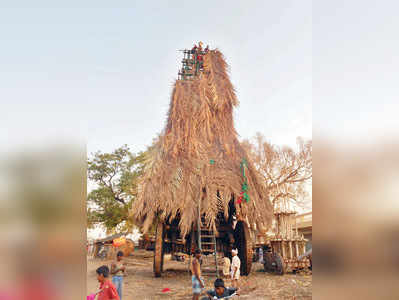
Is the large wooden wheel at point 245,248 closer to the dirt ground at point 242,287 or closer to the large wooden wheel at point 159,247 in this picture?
the dirt ground at point 242,287

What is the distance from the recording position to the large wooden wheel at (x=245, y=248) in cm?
882

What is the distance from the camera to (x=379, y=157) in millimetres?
1111

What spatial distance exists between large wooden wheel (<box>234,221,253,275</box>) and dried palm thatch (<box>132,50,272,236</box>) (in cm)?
45

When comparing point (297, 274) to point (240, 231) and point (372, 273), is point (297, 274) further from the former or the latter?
point (372, 273)

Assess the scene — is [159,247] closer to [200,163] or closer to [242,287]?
[242,287]

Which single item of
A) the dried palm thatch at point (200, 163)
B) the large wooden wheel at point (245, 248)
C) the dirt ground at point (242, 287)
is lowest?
the dirt ground at point (242, 287)

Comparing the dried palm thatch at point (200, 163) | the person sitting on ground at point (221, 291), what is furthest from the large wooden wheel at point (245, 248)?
the person sitting on ground at point (221, 291)

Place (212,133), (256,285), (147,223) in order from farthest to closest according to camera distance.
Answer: (212,133) < (147,223) < (256,285)

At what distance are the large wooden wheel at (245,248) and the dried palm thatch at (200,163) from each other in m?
0.45

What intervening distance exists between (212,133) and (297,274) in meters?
5.62

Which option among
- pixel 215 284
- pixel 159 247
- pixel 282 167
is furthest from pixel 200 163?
pixel 282 167

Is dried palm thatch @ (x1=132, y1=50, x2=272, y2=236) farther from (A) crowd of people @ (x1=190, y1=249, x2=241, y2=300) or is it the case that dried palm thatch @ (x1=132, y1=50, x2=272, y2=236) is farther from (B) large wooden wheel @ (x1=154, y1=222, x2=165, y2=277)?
(A) crowd of people @ (x1=190, y1=249, x2=241, y2=300)

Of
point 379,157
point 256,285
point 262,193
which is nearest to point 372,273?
point 379,157

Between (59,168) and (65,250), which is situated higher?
(59,168)
